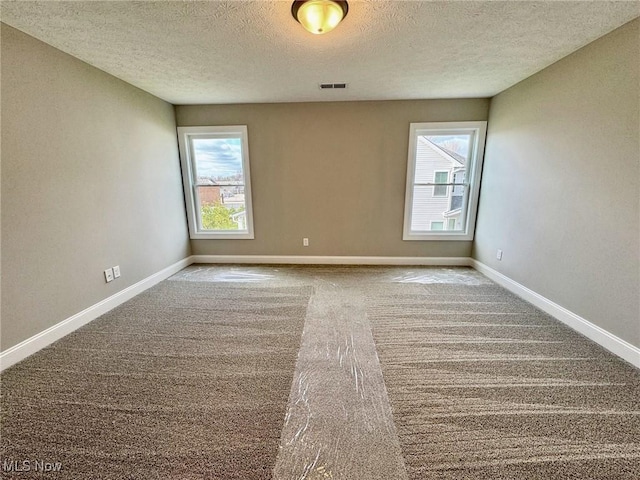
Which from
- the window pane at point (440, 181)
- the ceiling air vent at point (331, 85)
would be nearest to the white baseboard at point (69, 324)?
the ceiling air vent at point (331, 85)

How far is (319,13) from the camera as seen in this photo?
1.56m

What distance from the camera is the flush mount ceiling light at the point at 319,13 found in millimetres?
1522

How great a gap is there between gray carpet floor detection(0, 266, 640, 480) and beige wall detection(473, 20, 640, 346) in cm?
39

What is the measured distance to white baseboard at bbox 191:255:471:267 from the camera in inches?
153

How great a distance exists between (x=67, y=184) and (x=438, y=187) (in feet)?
13.7

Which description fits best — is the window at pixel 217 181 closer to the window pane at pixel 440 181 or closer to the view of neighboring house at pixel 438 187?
the view of neighboring house at pixel 438 187

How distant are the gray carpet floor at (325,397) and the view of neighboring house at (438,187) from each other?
1.55 metres

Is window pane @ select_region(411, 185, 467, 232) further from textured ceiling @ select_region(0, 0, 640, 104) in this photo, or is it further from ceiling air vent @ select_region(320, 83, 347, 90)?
ceiling air vent @ select_region(320, 83, 347, 90)

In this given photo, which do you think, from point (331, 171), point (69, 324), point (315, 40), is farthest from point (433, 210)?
point (69, 324)

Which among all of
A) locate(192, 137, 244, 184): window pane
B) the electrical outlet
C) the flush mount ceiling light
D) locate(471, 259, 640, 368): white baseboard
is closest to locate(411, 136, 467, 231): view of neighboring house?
locate(471, 259, 640, 368): white baseboard

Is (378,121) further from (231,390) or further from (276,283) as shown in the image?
(231,390)

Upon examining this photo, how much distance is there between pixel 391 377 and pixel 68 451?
1.71 metres

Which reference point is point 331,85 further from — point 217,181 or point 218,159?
point 217,181

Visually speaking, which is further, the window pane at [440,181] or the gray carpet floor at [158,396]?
the window pane at [440,181]
